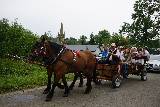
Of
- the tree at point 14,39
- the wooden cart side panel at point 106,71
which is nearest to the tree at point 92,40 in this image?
the tree at point 14,39

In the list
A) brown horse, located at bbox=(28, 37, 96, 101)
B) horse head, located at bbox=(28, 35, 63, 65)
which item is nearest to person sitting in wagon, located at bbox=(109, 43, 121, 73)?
brown horse, located at bbox=(28, 37, 96, 101)

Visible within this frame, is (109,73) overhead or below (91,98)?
overhead

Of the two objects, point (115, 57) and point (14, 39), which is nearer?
point (115, 57)

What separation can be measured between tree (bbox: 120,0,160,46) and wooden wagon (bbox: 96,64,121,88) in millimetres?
33544

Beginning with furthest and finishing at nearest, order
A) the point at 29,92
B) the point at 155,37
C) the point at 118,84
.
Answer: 1. the point at 155,37
2. the point at 118,84
3. the point at 29,92

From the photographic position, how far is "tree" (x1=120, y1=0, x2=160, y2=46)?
156 feet

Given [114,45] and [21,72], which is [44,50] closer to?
[114,45]

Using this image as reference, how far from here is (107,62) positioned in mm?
14805

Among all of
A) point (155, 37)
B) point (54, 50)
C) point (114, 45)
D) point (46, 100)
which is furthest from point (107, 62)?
point (155, 37)

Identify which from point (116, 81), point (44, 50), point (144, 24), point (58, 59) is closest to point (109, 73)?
point (116, 81)

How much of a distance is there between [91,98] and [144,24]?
38.3 metres

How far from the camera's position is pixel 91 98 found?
11.6 meters

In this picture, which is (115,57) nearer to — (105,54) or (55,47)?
(105,54)

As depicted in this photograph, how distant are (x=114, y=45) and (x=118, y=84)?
1.78 m
